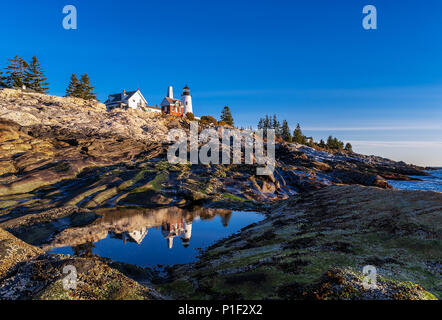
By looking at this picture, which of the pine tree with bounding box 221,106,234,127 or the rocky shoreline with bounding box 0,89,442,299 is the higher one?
the pine tree with bounding box 221,106,234,127

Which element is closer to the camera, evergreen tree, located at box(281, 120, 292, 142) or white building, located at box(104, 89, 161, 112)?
white building, located at box(104, 89, 161, 112)

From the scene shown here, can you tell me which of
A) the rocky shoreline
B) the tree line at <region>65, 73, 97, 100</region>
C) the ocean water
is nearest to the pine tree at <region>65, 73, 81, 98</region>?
the tree line at <region>65, 73, 97, 100</region>

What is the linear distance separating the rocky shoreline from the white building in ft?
167

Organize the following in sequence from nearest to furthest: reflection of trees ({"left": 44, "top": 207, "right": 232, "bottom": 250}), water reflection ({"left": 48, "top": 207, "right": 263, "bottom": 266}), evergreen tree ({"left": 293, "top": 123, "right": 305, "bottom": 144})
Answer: water reflection ({"left": 48, "top": 207, "right": 263, "bottom": 266})
reflection of trees ({"left": 44, "top": 207, "right": 232, "bottom": 250})
evergreen tree ({"left": 293, "top": 123, "right": 305, "bottom": 144})

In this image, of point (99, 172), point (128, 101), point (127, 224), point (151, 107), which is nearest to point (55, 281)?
point (127, 224)

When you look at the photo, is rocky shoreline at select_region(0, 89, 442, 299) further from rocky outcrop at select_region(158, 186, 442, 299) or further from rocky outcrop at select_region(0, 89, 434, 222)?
rocky outcrop at select_region(0, 89, 434, 222)

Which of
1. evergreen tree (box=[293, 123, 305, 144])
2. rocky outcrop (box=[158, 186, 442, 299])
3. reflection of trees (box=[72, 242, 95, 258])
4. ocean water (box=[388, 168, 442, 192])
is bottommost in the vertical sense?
reflection of trees (box=[72, 242, 95, 258])

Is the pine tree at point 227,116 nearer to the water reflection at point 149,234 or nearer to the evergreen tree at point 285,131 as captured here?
the evergreen tree at point 285,131

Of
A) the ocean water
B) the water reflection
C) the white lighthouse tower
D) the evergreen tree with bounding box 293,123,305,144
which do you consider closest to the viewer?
the water reflection

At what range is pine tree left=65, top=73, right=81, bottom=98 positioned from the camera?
11862cm

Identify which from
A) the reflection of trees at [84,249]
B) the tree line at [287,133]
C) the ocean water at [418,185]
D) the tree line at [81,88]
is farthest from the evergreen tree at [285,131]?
the reflection of trees at [84,249]

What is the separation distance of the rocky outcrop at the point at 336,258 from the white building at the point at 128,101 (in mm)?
120811

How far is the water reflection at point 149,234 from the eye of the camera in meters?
25.4

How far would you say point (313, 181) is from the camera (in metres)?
69.9
